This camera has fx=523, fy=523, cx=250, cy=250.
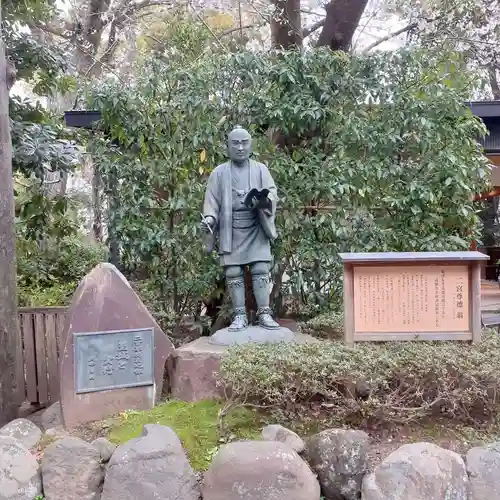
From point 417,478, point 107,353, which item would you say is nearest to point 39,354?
point 107,353

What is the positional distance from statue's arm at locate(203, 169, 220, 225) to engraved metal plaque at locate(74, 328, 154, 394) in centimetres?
116

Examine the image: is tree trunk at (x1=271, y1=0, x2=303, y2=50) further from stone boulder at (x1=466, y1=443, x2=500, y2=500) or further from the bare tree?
stone boulder at (x1=466, y1=443, x2=500, y2=500)

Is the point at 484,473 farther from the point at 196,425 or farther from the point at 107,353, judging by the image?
the point at 107,353

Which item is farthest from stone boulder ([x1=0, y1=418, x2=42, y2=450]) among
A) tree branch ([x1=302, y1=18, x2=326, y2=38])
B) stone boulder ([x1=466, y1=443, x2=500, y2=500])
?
tree branch ([x1=302, y1=18, x2=326, y2=38])

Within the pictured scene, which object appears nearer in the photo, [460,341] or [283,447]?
[283,447]

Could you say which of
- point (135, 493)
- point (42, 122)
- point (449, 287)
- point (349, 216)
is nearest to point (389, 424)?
point (449, 287)

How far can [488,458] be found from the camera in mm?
3188

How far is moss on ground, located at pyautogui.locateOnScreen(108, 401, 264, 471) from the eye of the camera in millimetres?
3473

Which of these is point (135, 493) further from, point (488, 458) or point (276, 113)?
point (276, 113)

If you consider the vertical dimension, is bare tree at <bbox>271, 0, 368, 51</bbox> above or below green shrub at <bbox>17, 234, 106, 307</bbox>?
above

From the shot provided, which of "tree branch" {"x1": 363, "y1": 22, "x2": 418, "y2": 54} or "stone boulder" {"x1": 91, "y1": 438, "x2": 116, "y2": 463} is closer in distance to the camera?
"stone boulder" {"x1": 91, "y1": 438, "x2": 116, "y2": 463}

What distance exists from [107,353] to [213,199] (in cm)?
160

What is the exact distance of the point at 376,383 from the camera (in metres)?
3.47

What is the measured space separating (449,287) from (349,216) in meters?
1.84
